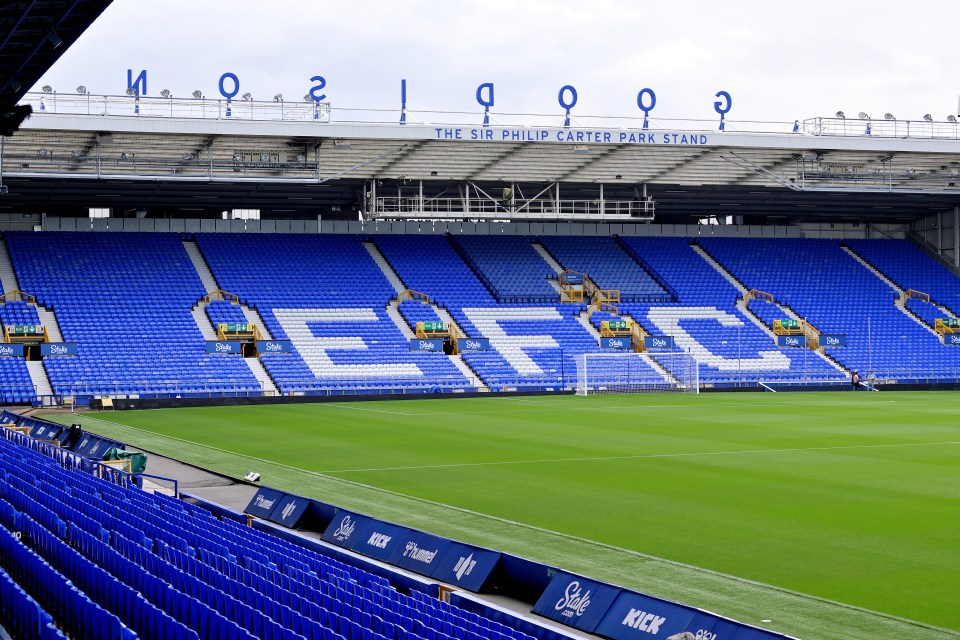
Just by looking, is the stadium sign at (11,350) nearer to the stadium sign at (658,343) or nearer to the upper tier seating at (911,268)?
the stadium sign at (658,343)

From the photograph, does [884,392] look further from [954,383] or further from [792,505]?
[792,505]

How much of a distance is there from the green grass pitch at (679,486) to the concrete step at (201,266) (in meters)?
13.3

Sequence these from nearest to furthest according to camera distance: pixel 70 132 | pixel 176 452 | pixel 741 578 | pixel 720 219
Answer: pixel 741 578, pixel 176 452, pixel 70 132, pixel 720 219

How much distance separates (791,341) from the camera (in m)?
54.1

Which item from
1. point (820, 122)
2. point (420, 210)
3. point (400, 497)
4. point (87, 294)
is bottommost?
point (400, 497)

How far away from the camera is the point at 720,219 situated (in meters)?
65.1

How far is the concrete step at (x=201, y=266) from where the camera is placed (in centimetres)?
5156

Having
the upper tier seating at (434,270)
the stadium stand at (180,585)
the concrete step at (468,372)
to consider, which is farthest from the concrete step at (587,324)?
the stadium stand at (180,585)

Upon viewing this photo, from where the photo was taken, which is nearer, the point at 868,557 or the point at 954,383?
the point at 868,557

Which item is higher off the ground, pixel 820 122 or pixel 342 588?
pixel 820 122

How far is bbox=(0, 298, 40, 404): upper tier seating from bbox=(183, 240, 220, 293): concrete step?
770 cm

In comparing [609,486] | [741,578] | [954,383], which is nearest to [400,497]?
[609,486]

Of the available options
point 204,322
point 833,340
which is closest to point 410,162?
point 204,322

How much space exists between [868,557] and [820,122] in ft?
126
